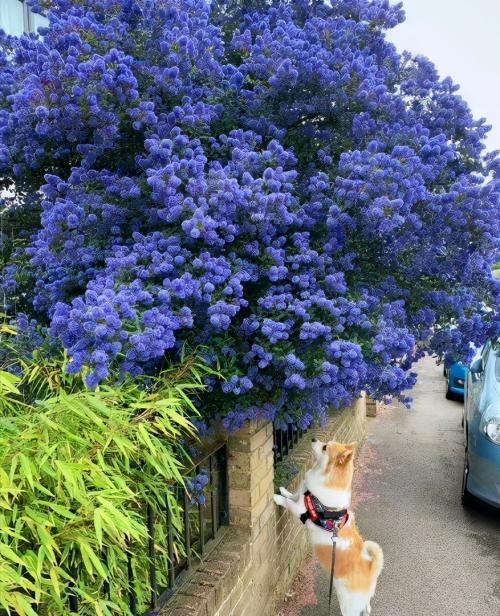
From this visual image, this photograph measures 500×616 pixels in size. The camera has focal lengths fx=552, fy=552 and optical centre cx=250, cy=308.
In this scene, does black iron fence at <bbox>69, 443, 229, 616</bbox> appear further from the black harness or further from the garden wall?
the black harness

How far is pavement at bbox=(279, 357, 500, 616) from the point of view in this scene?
373 centimetres

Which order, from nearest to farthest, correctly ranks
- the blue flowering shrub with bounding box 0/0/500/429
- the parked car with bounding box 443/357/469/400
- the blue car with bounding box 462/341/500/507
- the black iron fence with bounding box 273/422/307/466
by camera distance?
the blue flowering shrub with bounding box 0/0/500/429 < the black iron fence with bounding box 273/422/307/466 < the blue car with bounding box 462/341/500/507 < the parked car with bounding box 443/357/469/400

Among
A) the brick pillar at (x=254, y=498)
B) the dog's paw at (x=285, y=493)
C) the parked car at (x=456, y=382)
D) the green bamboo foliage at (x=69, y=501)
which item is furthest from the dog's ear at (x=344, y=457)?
the parked car at (x=456, y=382)

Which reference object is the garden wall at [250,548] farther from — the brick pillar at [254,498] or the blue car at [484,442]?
the blue car at [484,442]

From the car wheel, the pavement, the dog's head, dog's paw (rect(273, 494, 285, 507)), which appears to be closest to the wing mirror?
the car wheel

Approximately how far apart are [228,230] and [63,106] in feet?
3.06

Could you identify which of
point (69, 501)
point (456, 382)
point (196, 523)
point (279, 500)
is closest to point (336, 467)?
point (279, 500)

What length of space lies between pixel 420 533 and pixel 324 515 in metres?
2.07

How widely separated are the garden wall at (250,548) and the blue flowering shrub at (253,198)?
361 mm

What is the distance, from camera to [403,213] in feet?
8.48

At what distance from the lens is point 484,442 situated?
451cm

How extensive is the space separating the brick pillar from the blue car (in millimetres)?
2080

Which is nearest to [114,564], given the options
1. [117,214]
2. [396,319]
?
[117,214]

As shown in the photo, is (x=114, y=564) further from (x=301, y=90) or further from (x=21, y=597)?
(x=301, y=90)
